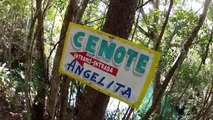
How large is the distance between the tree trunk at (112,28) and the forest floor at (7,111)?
15.0ft

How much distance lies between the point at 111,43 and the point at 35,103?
161 inches

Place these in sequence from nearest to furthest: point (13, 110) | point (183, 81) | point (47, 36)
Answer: point (13, 110), point (183, 81), point (47, 36)

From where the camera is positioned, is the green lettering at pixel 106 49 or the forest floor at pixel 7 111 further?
the forest floor at pixel 7 111

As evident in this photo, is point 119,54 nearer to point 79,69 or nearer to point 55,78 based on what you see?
point 79,69

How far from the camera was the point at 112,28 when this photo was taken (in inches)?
86.9

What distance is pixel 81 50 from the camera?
6.99 ft

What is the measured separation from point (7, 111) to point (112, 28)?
206 inches

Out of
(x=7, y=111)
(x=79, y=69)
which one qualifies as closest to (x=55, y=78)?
(x=79, y=69)

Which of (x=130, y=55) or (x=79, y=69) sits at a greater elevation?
(x=130, y=55)

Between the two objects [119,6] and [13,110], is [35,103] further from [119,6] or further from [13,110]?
[119,6]

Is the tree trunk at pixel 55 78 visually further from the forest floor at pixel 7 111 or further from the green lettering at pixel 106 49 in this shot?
the forest floor at pixel 7 111

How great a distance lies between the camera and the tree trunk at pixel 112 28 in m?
2.21

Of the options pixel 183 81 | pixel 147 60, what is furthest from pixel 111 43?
pixel 183 81

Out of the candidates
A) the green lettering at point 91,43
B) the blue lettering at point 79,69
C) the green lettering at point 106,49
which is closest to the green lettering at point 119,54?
the green lettering at point 106,49
